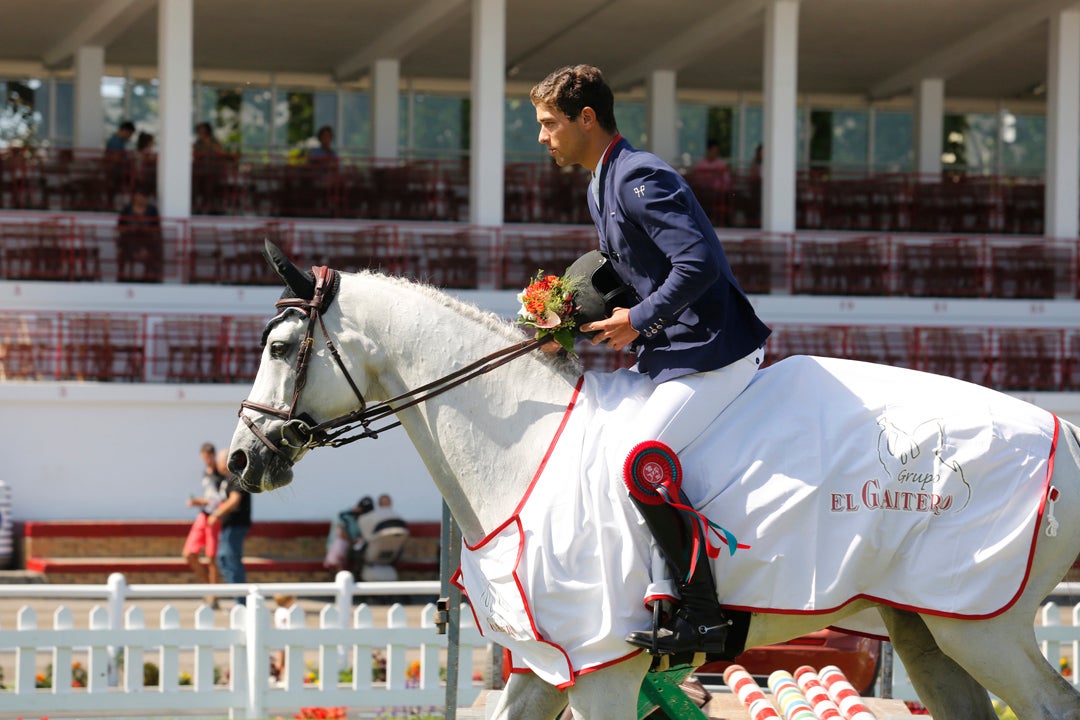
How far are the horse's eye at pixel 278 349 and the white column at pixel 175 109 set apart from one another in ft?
52.0

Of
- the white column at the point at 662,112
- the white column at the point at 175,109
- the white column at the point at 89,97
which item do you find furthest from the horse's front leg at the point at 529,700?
the white column at the point at 662,112

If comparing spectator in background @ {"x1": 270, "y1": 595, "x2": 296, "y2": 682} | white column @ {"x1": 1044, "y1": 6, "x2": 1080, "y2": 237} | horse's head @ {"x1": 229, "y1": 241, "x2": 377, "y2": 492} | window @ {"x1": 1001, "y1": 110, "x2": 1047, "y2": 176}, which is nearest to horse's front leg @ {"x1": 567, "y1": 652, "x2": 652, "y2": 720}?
horse's head @ {"x1": 229, "y1": 241, "x2": 377, "y2": 492}

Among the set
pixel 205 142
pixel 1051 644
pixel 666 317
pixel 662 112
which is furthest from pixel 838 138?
pixel 666 317

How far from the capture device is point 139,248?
63.0 feet

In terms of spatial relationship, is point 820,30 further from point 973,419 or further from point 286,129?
point 973,419

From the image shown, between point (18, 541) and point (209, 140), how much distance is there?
8312 mm

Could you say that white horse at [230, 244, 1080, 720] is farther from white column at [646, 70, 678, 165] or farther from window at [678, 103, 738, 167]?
window at [678, 103, 738, 167]

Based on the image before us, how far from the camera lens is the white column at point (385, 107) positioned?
2519 centimetres

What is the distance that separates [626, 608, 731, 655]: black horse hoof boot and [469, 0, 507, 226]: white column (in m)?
17.2

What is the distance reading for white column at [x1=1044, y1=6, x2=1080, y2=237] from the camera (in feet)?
74.6

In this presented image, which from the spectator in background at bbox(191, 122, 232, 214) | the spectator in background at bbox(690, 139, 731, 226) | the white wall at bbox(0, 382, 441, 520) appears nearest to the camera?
the white wall at bbox(0, 382, 441, 520)

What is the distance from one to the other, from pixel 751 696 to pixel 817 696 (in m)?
0.28

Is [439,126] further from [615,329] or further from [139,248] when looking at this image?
[615,329]

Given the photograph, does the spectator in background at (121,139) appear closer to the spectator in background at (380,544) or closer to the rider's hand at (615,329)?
the spectator in background at (380,544)
